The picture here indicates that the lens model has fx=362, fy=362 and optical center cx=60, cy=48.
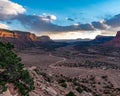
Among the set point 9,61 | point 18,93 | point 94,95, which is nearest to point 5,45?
point 9,61

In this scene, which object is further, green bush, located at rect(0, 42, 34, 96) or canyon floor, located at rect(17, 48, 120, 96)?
canyon floor, located at rect(17, 48, 120, 96)

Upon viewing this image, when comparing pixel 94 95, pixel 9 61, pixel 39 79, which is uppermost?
pixel 9 61

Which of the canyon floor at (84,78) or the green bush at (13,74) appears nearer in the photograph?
the green bush at (13,74)

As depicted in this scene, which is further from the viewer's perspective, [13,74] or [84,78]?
[84,78]

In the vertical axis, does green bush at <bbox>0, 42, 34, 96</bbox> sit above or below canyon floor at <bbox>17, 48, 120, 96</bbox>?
above

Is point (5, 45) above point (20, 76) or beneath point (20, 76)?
above

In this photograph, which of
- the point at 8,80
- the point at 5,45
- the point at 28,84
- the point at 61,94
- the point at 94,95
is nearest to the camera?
the point at 8,80

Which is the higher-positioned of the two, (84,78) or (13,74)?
(13,74)

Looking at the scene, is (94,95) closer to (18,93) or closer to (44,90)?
(44,90)

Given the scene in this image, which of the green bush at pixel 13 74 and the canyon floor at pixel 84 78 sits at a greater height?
Result: the green bush at pixel 13 74

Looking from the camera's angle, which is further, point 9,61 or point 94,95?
point 94,95

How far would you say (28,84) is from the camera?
102ft

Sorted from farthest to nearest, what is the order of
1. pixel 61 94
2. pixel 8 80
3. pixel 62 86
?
pixel 62 86 → pixel 61 94 → pixel 8 80

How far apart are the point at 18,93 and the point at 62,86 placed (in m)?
15.4
